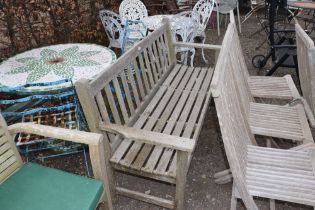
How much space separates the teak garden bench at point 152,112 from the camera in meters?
2.01

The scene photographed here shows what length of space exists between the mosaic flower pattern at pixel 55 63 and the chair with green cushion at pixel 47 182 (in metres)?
0.91

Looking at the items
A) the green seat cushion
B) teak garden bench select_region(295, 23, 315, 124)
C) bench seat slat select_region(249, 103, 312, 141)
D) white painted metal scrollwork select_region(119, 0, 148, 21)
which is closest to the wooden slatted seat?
bench seat slat select_region(249, 103, 312, 141)

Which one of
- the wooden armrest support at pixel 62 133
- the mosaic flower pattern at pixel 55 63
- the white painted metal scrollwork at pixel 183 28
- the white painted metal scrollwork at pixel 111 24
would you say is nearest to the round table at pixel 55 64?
the mosaic flower pattern at pixel 55 63

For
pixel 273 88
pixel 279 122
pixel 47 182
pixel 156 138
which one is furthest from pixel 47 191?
pixel 273 88

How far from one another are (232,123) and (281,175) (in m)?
0.56

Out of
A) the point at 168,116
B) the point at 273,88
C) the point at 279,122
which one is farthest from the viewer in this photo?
the point at 273,88

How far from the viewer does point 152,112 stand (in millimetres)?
2834

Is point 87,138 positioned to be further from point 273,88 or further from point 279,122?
point 273,88

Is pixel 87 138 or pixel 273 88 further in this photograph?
pixel 273 88

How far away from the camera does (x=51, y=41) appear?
4.59m

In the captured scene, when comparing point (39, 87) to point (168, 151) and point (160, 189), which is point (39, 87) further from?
point (160, 189)

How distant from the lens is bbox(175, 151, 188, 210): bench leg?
1955 millimetres

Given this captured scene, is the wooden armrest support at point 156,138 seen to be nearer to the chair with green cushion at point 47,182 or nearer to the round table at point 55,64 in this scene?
the chair with green cushion at point 47,182

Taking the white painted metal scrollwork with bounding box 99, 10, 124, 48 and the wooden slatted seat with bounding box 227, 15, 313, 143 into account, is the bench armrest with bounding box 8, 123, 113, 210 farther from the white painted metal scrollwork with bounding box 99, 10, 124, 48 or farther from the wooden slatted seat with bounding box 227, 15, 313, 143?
the white painted metal scrollwork with bounding box 99, 10, 124, 48
